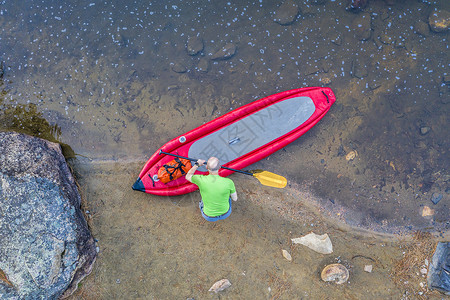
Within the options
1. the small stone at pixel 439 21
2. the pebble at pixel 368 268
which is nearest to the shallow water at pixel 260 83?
the small stone at pixel 439 21

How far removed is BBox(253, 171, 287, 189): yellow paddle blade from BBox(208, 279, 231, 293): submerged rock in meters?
1.86

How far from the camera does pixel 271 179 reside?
5441 mm

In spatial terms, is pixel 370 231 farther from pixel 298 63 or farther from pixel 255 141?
pixel 298 63

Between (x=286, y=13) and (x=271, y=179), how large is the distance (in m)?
3.29

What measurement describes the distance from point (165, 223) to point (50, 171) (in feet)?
6.84

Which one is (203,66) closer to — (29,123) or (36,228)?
(29,123)

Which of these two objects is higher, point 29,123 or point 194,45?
point 194,45

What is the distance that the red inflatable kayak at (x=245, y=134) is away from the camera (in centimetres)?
509

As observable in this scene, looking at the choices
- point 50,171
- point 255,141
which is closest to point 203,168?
point 255,141

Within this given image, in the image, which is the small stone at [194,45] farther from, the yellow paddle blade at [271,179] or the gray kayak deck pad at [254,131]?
the yellow paddle blade at [271,179]

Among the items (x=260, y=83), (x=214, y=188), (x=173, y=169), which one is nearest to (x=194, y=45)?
(x=260, y=83)

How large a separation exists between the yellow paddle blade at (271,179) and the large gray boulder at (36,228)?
10.4 feet

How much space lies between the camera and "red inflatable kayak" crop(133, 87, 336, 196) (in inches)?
201

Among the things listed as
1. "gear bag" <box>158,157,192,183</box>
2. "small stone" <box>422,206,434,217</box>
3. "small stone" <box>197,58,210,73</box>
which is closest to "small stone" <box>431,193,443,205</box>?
"small stone" <box>422,206,434,217</box>
